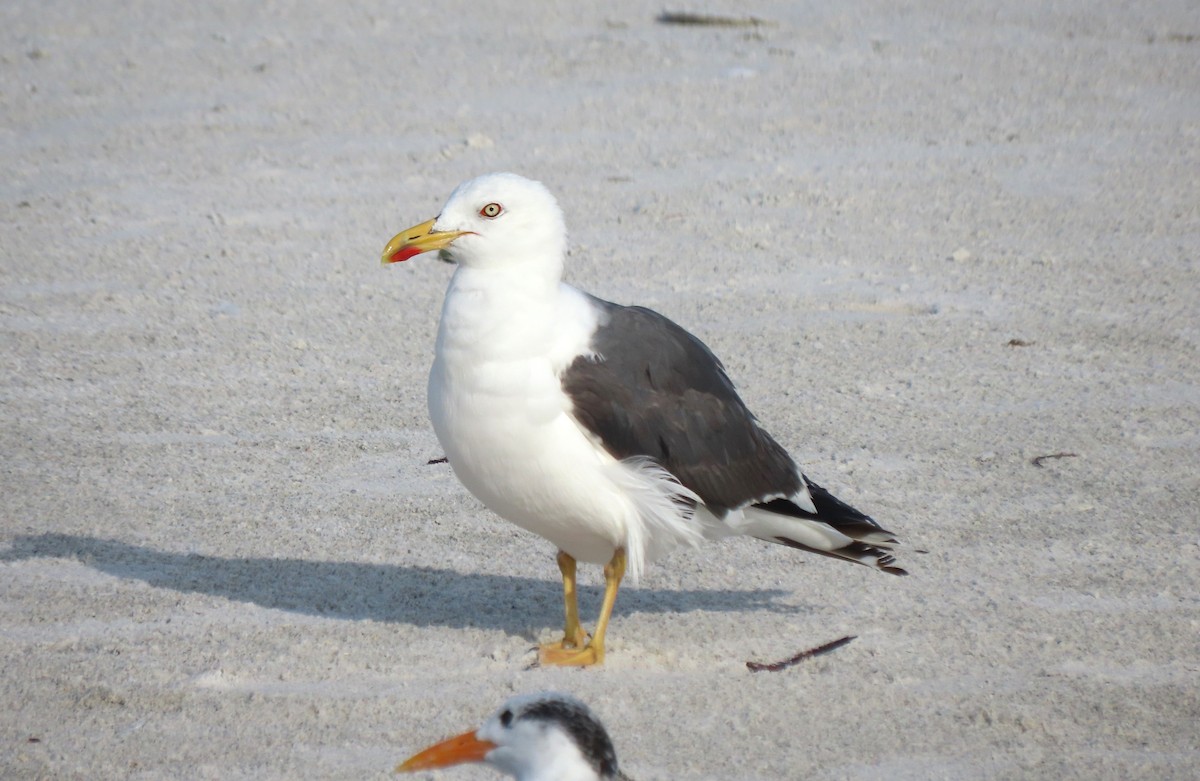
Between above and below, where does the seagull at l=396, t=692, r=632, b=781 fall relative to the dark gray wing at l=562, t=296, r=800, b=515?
below

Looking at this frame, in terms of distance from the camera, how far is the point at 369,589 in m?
5.41

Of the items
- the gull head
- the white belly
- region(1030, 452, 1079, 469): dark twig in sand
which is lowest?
region(1030, 452, 1079, 469): dark twig in sand

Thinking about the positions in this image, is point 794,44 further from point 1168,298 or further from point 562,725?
point 562,725

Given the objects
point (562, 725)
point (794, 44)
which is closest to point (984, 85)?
point (794, 44)

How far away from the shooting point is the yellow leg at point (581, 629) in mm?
4875

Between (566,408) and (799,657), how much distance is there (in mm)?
1120

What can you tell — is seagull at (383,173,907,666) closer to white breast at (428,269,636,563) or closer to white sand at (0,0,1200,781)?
white breast at (428,269,636,563)

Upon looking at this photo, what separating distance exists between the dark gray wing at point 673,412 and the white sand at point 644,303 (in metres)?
0.53

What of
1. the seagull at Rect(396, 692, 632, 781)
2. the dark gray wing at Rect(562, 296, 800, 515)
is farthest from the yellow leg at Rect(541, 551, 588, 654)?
the seagull at Rect(396, 692, 632, 781)

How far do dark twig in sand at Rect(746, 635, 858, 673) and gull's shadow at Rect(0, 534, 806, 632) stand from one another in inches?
14.0

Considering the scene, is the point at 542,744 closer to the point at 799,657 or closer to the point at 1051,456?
the point at 799,657

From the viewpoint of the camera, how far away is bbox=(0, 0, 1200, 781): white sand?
4609 millimetres

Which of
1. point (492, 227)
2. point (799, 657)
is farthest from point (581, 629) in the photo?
point (492, 227)

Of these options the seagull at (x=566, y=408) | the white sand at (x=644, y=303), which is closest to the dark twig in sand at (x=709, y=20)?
the white sand at (x=644, y=303)
